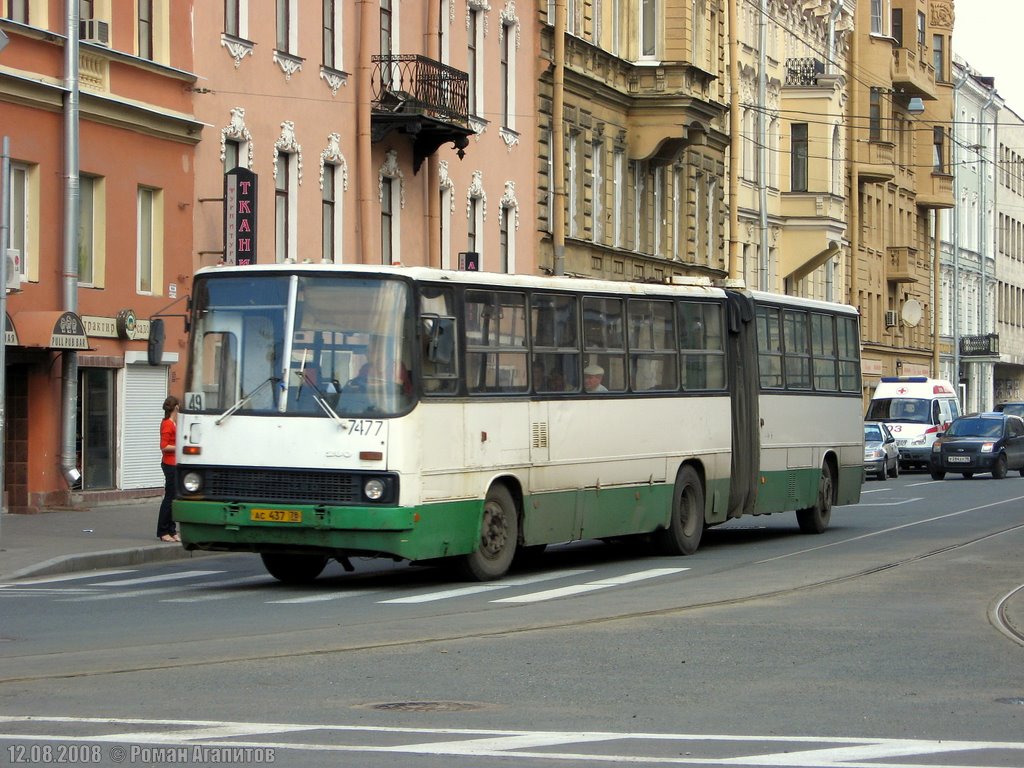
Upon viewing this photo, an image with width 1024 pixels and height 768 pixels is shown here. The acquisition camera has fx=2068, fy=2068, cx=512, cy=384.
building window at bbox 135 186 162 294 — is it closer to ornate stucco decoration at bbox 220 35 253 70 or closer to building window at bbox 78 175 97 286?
building window at bbox 78 175 97 286

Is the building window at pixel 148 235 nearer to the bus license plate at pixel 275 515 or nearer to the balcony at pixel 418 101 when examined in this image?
the balcony at pixel 418 101

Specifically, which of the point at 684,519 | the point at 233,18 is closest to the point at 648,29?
the point at 233,18

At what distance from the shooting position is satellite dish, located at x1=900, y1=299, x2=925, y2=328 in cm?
7919

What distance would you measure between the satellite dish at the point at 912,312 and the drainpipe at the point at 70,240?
5511 centimetres

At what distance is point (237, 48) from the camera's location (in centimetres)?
3275

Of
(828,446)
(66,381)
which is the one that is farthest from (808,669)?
(66,381)

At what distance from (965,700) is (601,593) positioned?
682 centimetres

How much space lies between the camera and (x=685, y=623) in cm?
1477

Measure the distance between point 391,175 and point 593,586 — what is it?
825 inches

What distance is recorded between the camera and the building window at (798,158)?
2657 inches

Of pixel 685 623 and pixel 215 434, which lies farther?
pixel 215 434

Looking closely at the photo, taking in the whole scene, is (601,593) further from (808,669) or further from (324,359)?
(808,669)

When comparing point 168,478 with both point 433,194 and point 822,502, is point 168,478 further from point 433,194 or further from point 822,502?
point 433,194

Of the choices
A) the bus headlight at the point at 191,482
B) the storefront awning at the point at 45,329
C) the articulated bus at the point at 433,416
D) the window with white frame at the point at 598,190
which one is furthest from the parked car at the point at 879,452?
the bus headlight at the point at 191,482
